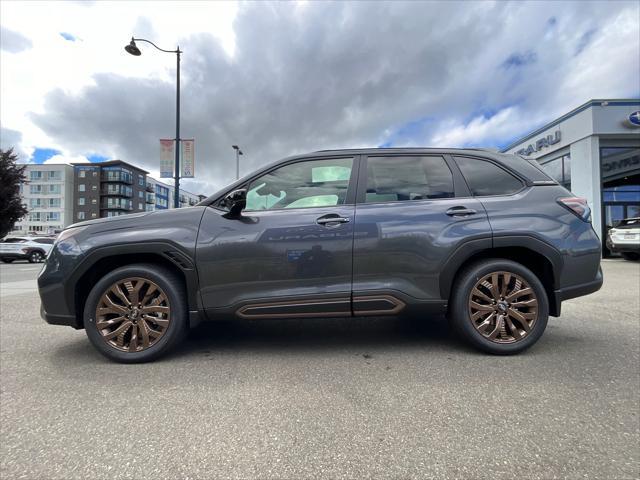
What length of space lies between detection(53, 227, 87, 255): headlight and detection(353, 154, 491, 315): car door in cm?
229

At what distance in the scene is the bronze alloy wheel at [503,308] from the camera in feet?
9.96

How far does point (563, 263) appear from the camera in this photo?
3.08 metres

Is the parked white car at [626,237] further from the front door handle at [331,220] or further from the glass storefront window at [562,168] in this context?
the front door handle at [331,220]

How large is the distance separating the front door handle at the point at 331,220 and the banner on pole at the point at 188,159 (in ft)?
41.0

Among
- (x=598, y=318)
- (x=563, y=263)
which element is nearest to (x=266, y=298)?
(x=563, y=263)

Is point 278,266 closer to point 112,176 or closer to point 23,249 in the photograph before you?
point 23,249

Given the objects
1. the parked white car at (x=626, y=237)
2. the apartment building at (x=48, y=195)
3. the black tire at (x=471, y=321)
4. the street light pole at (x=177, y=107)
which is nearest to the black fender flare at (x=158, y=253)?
the black tire at (x=471, y=321)

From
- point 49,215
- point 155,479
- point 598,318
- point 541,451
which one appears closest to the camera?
point 155,479

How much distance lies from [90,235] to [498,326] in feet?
11.4

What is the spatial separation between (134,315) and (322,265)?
1581mm

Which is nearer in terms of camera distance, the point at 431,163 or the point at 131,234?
the point at 131,234

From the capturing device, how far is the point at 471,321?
120 inches

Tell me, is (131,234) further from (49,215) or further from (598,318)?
(49,215)

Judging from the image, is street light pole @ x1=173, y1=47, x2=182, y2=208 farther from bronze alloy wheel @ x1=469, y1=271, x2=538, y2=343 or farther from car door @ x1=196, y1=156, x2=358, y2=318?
bronze alloy wheel @ x1=469, y1=271, x2=538, y2=343
